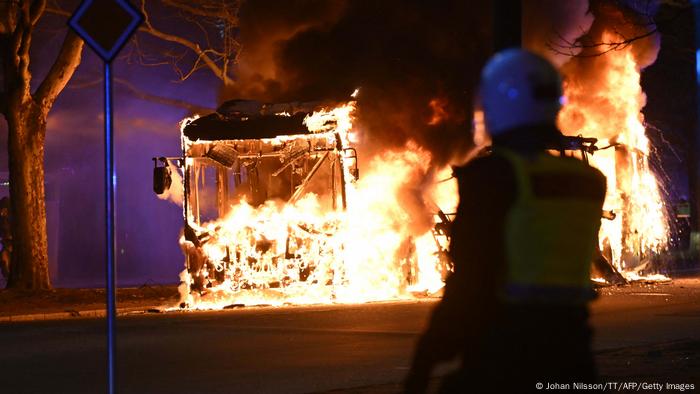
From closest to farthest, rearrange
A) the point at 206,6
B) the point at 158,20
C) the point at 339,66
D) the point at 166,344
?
the point at 166,344 < the point at 339,66 < the point at 206,6 < the point at 158,20

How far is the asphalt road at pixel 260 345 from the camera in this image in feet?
36.4

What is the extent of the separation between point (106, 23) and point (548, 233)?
5.37 meters

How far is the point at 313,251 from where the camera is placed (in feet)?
73.2

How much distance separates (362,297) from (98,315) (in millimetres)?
4758

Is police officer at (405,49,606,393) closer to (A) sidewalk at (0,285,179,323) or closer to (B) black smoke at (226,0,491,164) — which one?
(A) sidewalk at (0,285,179,323)

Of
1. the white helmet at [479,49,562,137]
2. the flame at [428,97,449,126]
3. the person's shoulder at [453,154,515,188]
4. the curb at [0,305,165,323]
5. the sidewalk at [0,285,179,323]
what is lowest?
the curb at [0,305,165,323]

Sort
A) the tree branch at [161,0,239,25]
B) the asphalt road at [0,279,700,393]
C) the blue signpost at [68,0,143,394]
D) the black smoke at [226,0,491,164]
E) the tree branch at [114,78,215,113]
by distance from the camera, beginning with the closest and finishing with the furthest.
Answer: the blue signpost at [68,0,143,394], the asphalt road at [0,279,700,393], the black smoke at [226,0,491,164], the tree branch at [161,0,239,25], the tree branch at [114,78,215,113]

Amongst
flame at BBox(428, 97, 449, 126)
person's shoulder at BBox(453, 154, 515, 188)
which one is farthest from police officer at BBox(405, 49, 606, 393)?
flame at BBox(428, 97, 449, 126)

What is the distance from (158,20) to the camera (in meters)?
33.1

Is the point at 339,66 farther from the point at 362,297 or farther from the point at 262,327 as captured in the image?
the point at 262,327

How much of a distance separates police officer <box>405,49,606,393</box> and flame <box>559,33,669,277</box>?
22595 mm

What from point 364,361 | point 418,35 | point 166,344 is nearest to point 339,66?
point 418,35

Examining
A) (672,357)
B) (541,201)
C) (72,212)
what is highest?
(72,212)

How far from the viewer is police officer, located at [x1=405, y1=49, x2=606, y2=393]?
3.64m
